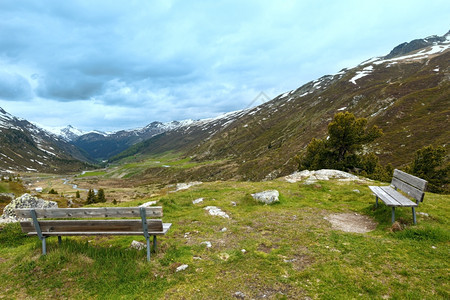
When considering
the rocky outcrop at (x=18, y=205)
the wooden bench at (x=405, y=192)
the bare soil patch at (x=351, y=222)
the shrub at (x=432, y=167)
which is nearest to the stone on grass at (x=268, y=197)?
the bare soil patch at (x=351, y=222)

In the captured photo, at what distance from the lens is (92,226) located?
304 inches

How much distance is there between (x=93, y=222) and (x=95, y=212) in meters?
0.39

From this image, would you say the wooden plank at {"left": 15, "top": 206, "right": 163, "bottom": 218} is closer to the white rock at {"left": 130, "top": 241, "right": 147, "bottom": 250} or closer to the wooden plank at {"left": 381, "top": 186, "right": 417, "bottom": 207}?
the white rock at {"left": 130, "top": 241, "right": 147, "bottom": 250}

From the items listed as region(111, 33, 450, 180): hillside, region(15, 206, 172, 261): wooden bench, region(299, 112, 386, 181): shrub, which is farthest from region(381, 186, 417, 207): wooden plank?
region(111, 33, 450, 180): hillside

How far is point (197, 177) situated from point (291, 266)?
118m

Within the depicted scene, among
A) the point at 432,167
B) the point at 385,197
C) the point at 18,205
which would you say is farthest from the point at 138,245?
the point at 432,167

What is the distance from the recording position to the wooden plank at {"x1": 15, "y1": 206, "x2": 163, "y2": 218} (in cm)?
747

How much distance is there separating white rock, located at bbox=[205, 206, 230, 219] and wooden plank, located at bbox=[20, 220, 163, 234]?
5.86 metres

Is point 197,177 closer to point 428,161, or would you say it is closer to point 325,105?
point 325,105

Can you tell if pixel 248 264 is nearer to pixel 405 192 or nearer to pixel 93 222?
pixel 93 222

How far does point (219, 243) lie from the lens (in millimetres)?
9109

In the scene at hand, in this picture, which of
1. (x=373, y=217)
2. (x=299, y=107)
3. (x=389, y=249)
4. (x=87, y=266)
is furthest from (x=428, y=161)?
(x=299, y=107)

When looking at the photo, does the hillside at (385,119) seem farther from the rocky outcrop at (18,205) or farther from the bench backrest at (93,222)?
the rocky outcrop at (18,205)

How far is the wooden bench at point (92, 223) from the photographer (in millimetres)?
7535
